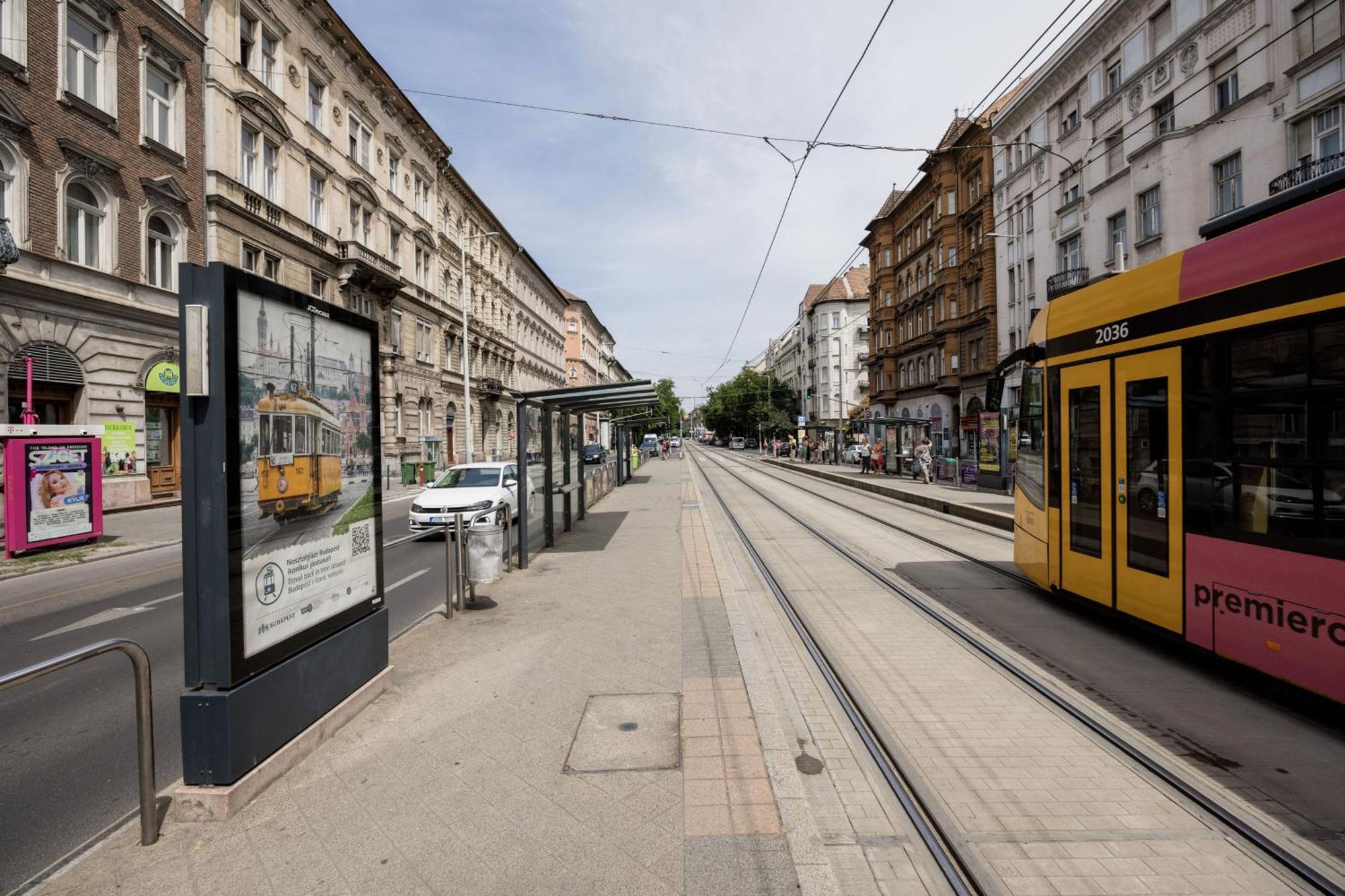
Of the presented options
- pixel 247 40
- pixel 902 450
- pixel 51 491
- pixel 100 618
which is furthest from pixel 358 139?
pixel 100 618

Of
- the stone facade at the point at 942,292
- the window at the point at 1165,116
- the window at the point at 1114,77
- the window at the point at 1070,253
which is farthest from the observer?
the stone facade at the point at 942,292

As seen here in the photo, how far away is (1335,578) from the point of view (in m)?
3.97

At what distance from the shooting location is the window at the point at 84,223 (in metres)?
16.7

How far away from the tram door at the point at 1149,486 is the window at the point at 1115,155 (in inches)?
928

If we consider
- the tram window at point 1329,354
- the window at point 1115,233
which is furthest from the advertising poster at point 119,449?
the window at point 1115,233

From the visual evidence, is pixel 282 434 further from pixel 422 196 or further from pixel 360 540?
pixel 422 196

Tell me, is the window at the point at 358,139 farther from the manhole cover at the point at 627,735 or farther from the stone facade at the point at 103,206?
the manhole cover at the point at 627,735

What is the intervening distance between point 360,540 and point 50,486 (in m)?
11.6

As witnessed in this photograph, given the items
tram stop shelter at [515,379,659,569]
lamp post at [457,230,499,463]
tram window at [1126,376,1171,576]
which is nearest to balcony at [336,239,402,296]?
lamp post at [457,230,499,463]

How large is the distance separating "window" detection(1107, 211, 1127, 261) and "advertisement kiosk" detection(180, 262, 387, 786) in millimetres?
27637

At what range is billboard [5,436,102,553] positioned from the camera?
11.4m

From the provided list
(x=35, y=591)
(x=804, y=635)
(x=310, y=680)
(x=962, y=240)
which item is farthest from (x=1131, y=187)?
(x=35, y=591)

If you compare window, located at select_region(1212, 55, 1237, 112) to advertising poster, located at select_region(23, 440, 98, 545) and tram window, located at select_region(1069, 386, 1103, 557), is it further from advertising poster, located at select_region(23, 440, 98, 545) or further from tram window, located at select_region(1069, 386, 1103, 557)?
advertising poster, located at select_region(23, 440, 98, 545)

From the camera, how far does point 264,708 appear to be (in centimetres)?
347
